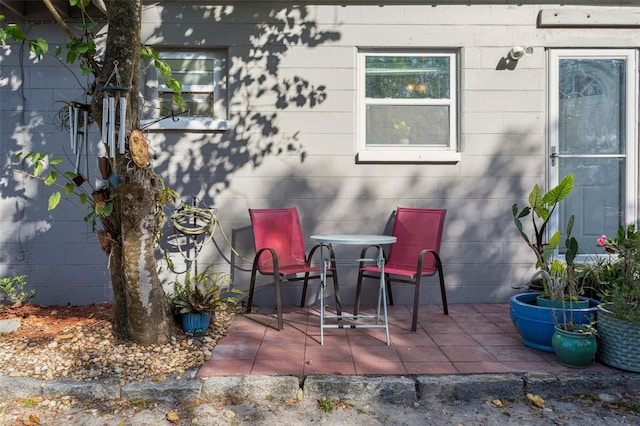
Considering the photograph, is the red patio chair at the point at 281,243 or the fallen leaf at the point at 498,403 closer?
the fallen leaf at the point at 498,403

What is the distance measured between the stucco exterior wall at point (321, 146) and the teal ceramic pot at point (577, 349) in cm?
167

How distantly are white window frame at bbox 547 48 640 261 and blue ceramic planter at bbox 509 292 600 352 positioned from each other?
1.58 meters

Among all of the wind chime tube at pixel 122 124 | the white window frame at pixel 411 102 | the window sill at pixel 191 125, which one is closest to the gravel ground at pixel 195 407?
the wind chime tube at pixel 122 124

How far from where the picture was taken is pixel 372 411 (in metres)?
2.79

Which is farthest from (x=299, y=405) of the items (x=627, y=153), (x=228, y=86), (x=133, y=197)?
(x=627, y=153)

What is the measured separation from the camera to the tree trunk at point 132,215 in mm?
3299

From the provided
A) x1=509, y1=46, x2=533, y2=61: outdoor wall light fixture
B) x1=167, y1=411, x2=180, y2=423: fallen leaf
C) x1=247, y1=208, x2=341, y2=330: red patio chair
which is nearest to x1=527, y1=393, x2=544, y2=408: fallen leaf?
x1=247, y1=208, x2=341, y2=330: red patio chair

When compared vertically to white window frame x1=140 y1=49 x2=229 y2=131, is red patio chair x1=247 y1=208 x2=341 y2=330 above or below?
below

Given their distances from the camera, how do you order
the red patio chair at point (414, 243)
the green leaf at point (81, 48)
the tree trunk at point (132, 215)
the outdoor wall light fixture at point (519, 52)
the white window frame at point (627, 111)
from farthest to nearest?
the white window frame at point (627, 111) → the outdoor wall light fixture at point (519, 52) → the red patio chair at point (414, 243) → the tree trunk at point (132, 215) → the green leaf at point (81, 48)

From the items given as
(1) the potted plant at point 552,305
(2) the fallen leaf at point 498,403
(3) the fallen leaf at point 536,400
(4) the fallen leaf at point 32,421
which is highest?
(1) the potted plant at point 552,305

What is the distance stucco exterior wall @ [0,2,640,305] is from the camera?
471 cm

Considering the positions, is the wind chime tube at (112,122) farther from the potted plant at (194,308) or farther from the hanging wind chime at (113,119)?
the potted plant at (194,308)

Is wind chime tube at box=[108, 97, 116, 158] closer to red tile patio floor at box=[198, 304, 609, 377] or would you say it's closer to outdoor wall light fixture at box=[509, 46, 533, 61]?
red tile patio floor at box=[198, 304, 609, 377]

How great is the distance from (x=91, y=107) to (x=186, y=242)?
173 cm
